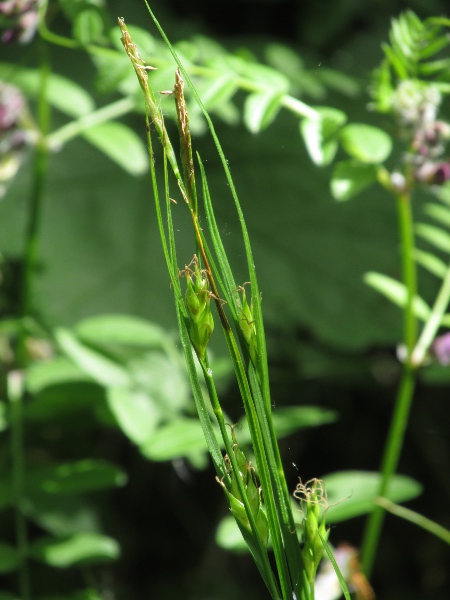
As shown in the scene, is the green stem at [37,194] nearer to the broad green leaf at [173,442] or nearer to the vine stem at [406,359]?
the broad green leaf at [173,442]

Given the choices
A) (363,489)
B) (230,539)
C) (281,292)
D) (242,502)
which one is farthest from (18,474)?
(281,292)

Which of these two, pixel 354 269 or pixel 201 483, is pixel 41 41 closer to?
pixel 201 483

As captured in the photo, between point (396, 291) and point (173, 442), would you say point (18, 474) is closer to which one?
point (173, 442)

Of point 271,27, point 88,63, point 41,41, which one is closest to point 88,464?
point 41,41

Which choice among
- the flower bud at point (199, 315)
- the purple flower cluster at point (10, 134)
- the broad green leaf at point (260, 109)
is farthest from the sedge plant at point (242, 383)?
the purple flower cluster at point (10, 134)

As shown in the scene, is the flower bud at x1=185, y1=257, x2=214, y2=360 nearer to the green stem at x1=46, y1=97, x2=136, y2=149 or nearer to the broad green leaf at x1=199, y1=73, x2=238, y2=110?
the broad green leaf at x1=199, y1=73, x2=238, y2=110

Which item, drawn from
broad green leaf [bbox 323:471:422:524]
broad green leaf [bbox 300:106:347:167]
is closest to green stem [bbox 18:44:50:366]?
broad green leaf [bbox 300:106:347:167]
